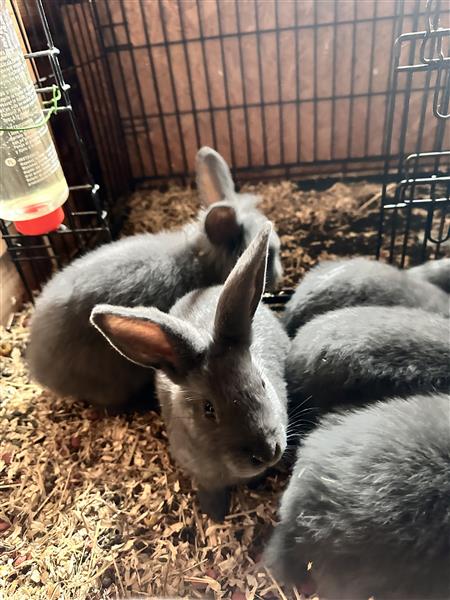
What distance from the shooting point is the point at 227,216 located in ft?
7.76

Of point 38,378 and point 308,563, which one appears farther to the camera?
point 38,378

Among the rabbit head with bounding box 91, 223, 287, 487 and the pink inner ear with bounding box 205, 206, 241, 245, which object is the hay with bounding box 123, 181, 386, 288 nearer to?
the pink inner ear with bounding box 205, 206, 241, 245

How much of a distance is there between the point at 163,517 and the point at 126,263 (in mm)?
1022

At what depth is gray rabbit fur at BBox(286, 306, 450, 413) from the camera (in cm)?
167

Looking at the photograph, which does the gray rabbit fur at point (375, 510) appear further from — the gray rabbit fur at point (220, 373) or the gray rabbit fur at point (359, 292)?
the gray rabbit fur at point (359, 292)

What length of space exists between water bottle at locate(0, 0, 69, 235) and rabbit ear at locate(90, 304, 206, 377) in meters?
0.77

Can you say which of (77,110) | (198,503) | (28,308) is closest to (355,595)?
(198,503)

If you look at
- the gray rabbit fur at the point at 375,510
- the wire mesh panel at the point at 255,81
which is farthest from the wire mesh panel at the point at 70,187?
the gray rabbit fur at the point at 375,510

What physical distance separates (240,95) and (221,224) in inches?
72.8

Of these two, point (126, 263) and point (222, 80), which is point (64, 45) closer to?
point (222, 80)

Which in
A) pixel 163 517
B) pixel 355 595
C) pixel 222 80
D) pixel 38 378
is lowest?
pixel 163 517

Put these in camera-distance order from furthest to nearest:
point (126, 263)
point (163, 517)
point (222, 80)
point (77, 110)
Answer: point (222, 80) → point (77, 110) → point (126, 263) → point (163, 517)

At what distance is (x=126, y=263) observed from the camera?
85.9 inches

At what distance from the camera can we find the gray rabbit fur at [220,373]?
146cm
